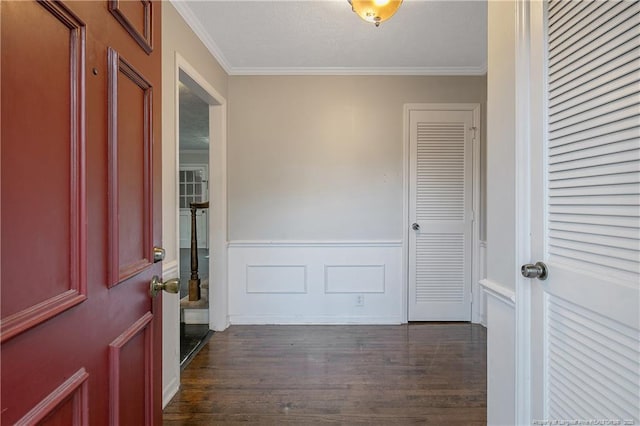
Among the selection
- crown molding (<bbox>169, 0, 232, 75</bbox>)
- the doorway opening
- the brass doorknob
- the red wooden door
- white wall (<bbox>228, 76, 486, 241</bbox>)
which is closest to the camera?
the red wooden door

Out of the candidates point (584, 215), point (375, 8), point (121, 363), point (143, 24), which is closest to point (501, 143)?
point (584, 215)

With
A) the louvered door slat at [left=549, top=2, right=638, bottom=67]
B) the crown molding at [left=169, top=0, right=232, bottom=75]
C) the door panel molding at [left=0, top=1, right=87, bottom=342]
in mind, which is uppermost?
the crown molding at [left=169, top=0, right=232, bottom=75]

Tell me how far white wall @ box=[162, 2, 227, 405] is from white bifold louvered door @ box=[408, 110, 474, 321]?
2132 millimetres

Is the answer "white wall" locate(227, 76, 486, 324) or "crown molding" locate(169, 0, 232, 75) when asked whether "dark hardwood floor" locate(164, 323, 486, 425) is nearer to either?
"white wall" locate(227, 76, 486, 324)

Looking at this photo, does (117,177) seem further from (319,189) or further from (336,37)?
(319,189)

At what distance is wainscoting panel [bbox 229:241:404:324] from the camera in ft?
10.6

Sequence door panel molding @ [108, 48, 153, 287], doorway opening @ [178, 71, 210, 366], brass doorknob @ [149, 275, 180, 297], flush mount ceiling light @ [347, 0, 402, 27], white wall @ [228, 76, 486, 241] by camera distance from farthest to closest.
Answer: white wall @ [228, 76, 486, 241] → doorway opening @ [178, 71, 210, 366] → flush mount ceiling light @ [347, 0, 402, 27] → brass doorknob @ [149, 275, 180, 297] → door panel molding @ [108, 48, 153, 287]

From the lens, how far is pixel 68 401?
2.10 ft

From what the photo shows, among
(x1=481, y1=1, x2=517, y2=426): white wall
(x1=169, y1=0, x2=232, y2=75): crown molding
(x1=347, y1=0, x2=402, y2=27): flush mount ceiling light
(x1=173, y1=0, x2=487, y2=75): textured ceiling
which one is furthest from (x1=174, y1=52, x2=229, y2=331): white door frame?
(x1=481, y1=1, x2=517, y2=426): white wall

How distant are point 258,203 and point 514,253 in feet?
7.96

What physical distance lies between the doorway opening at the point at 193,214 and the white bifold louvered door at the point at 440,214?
204 centimetres

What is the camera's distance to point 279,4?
7.02ft

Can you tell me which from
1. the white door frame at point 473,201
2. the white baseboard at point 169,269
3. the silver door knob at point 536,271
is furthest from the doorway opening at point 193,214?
the silver door knob at point 536,271

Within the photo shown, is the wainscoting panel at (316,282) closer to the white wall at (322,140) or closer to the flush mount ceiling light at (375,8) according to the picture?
the white wall at (322,140)
